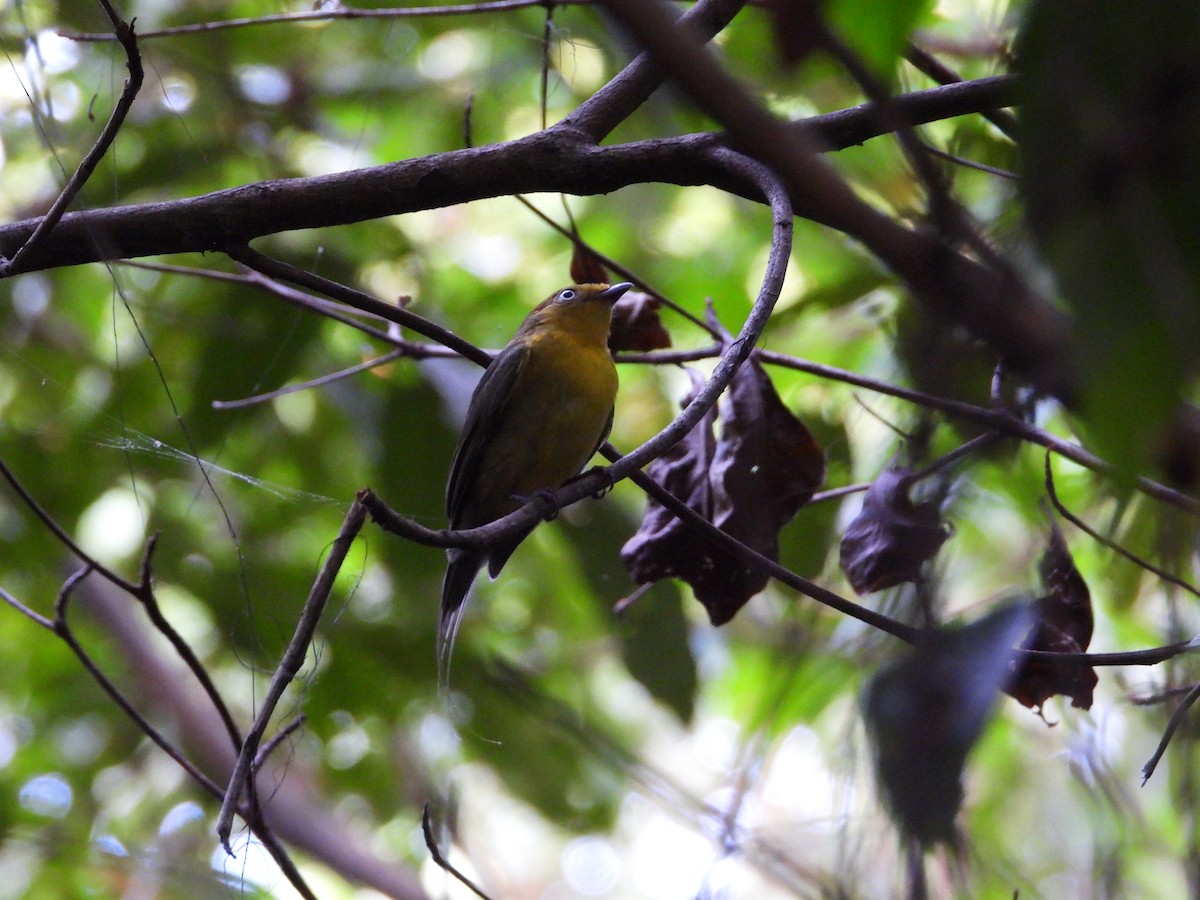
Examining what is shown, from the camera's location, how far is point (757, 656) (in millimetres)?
6504

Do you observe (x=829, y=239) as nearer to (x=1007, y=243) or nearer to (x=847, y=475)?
(x=847, y=475)

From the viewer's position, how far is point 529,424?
427 cm

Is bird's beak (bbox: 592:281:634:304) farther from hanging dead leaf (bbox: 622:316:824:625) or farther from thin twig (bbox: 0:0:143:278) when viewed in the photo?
thin twig (bbox: 0:0:143:278)

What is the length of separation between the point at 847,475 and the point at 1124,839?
2010 millimetres

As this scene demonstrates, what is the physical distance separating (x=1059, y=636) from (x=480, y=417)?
2259mm

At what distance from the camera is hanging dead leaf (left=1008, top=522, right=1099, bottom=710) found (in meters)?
2.50

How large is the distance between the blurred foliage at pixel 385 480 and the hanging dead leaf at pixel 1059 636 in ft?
0.65

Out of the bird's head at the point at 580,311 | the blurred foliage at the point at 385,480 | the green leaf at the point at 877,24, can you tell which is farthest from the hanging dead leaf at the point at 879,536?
the bird's head at the point at 580,311

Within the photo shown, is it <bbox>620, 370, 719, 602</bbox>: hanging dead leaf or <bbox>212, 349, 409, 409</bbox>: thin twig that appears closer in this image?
<bbox>620, 370, 719, 602</bbox>: hanging dead leaf

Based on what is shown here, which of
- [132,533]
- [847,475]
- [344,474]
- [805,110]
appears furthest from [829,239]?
[132,533]

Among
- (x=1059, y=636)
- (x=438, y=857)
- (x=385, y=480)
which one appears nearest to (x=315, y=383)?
(x=385, y=480)

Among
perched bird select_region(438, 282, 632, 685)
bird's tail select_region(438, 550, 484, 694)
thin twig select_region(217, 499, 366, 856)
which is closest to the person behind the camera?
thin twig select_region(217, 499, 366, 856)

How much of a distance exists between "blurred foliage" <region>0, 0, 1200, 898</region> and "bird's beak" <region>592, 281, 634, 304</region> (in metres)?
0.62

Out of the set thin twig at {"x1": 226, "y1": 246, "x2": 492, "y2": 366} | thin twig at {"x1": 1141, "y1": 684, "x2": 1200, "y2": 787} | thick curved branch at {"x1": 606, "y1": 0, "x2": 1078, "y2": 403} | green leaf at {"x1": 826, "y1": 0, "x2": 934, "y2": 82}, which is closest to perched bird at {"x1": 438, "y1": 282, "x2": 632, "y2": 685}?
thin twig at {"x1": 226, "y1": 246, "x2": 492, "y2": 366}
